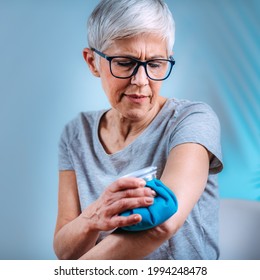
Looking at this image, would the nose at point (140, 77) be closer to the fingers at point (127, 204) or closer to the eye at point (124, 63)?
the eye at point (124, 63)

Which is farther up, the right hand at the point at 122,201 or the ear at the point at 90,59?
the ear at the point at 90,59

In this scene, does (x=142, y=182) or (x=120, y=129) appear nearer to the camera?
(x=142, y=182)

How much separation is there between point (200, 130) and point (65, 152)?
0.42m

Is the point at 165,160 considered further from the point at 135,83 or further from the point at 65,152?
the point at 65,152

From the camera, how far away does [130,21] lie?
1.05 m

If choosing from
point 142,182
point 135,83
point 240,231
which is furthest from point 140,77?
point 240,231

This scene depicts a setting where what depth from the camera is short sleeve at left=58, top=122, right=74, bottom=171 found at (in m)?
1.30

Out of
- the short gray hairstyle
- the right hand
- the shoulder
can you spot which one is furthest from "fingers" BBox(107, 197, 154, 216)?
the short gray hairstyle

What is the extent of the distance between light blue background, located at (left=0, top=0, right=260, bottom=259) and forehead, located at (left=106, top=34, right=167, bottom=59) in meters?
0.31

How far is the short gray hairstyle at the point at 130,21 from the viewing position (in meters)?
1.05

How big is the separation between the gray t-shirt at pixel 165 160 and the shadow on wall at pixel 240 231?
0.10m

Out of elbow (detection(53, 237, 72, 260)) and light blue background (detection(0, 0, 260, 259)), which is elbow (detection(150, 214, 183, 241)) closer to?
elbow (detection(53, 237, 72, 260))

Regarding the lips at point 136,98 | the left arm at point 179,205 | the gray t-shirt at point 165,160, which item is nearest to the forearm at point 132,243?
the left arm at point 179,205
